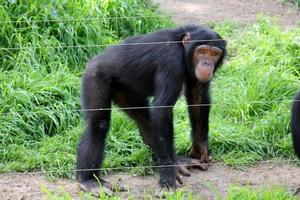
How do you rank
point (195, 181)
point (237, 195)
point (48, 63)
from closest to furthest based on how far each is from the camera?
point (237, 195) → point (195, 181) → point (48, 63)

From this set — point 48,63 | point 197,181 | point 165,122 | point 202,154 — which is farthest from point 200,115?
point 48,63

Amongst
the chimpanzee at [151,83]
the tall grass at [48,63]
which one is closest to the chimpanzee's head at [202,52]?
the chimpanzee at [151,83]

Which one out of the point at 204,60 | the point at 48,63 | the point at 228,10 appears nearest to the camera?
the point at 204,60

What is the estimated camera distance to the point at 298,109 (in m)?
5.81

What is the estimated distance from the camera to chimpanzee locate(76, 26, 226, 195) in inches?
221

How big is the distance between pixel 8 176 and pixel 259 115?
2.50 metres

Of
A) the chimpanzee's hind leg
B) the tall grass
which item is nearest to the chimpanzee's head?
the chimpanzee's hind leg

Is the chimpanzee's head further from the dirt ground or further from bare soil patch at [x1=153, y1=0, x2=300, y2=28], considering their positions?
bare soil patch at [x1=153, y1=0, x2=300, y2=28]

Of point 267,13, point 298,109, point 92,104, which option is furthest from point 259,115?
point 267,13

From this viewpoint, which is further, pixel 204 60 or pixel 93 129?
pixel 93 129

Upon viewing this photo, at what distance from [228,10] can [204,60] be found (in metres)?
4.21

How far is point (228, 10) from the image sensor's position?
9781 millimetres

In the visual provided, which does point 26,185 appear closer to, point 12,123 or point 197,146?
point 12,123

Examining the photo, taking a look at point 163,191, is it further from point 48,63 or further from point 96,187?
point 48,63
